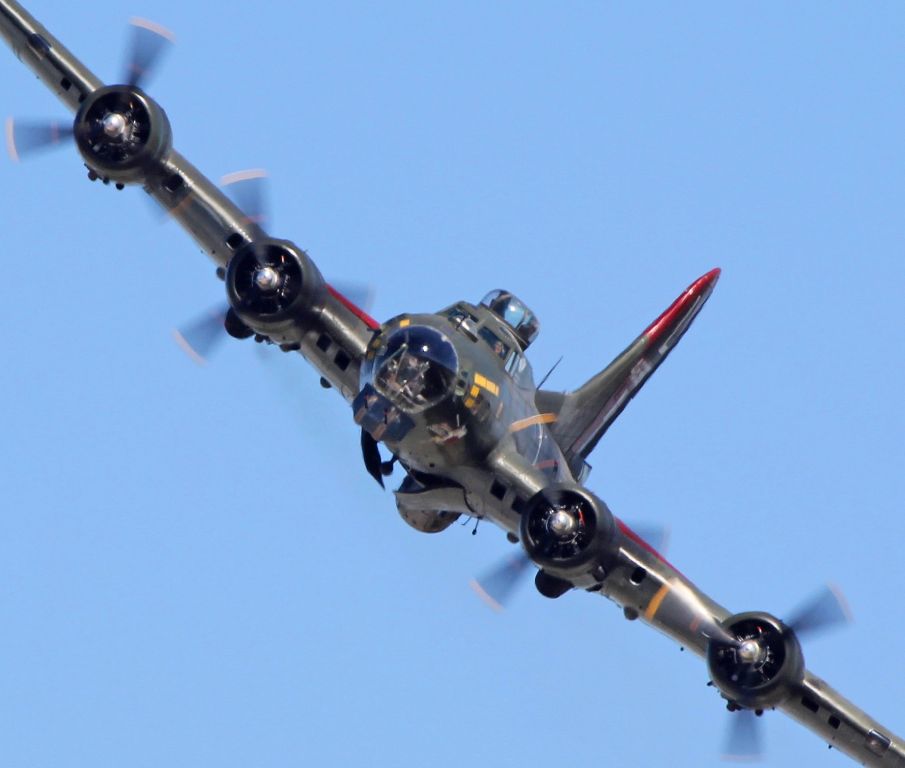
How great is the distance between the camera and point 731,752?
168 ft

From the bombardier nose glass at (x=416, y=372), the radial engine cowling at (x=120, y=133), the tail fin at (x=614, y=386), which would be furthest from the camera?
the tail fin at (x=614, y=386)

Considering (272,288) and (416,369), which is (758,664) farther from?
(272,288)

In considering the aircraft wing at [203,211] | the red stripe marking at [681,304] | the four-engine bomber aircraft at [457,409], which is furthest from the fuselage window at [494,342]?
the red stripe marking at [681,304]

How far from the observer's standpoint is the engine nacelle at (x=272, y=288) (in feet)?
172

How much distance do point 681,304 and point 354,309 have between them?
11.6 metres

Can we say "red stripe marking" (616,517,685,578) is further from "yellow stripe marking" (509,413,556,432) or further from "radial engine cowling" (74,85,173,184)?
"radial engine cowling" (74,85,173,184)

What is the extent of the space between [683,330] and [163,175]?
15601mm

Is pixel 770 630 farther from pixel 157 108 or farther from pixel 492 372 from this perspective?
pixel 157 108

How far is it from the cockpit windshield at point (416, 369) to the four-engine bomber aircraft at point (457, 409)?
33 millimetres

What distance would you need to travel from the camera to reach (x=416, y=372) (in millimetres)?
49188

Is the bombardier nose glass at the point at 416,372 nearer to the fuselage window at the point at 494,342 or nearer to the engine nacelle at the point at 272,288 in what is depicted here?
the fuselage window at the point at 494,342

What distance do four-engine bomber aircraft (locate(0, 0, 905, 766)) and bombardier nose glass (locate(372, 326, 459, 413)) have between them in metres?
0.03

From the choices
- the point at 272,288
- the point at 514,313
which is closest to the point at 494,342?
the point at 514,313

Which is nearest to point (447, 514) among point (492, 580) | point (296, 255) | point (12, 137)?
point (492, 580)
